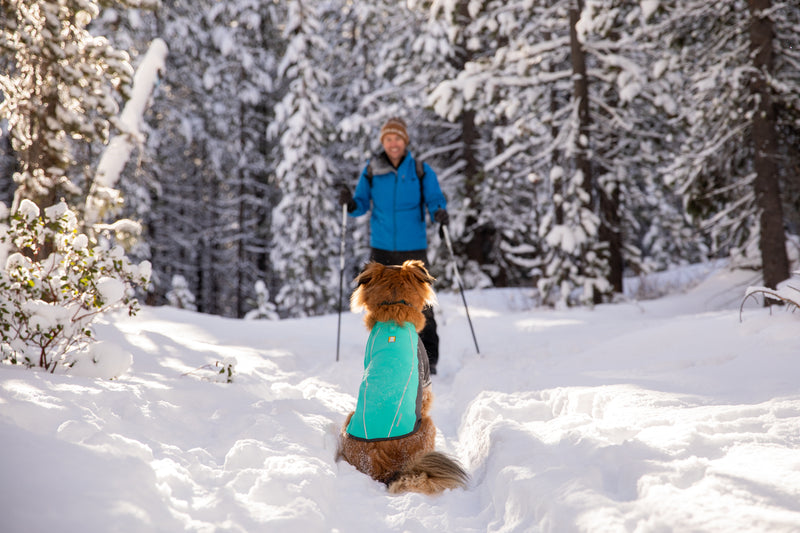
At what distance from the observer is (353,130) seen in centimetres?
1449

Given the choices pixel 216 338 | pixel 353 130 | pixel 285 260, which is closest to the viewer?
pixel 216 338

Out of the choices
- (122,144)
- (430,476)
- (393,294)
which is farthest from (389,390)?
(122,144)

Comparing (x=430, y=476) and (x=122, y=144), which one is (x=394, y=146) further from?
(x=430, y=476)

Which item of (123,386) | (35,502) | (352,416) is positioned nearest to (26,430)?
(35,502)

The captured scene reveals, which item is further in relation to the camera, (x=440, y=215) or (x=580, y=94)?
(x=580, y=94)

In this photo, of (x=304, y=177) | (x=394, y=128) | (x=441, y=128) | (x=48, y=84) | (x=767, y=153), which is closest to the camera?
(x=48, y=84)

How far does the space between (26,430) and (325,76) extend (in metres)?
16.4

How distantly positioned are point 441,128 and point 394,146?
1158 centimetres

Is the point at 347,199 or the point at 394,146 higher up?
→ the point at 394,146

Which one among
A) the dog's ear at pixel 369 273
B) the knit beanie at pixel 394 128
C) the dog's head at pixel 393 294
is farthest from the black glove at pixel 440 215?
the dog's ear at pixel 369 273

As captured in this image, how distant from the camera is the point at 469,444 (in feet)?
12.0

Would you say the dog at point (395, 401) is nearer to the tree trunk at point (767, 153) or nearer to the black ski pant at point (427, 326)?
the black ski pant at point (427, 326)

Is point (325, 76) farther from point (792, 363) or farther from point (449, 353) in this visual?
point (792, 363)

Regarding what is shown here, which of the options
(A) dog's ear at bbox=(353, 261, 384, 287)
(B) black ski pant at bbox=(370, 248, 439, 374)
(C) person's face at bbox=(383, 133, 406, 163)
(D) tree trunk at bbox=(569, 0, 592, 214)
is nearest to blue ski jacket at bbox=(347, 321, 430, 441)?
(A) dog's ear at bbox=(353, 261, 384, 287)
